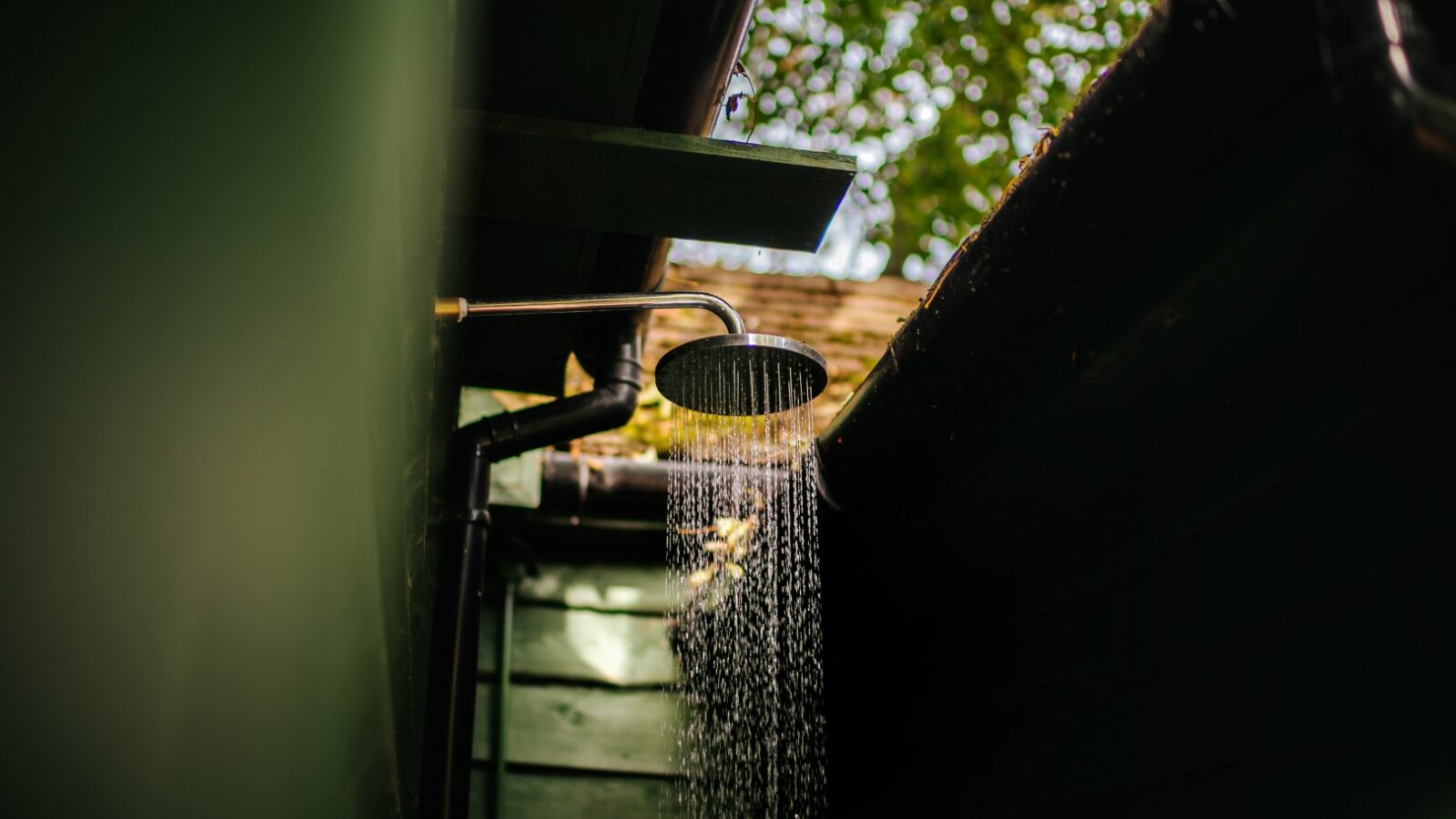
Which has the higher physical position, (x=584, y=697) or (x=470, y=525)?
(x=470, y=525)

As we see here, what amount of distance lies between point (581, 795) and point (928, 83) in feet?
21.1

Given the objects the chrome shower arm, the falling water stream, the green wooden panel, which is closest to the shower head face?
the chrome shower arm

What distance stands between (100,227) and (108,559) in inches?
7.1

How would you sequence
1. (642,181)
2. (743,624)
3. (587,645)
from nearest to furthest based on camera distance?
1. (642,181)
2. (743,624)
3. (587,645)

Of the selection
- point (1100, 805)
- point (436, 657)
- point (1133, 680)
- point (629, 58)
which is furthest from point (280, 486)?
point (1100, 805)

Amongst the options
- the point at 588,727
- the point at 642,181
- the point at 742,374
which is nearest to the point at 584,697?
the point at 588,727

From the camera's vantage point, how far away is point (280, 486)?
90cm

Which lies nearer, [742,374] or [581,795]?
[742,374]

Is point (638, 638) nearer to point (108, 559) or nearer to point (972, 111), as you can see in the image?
point (108, 559)

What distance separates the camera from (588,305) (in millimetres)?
2586

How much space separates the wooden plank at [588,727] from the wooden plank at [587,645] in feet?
0.21

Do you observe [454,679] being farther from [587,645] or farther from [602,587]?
[602,587]

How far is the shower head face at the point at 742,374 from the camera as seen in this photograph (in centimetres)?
252

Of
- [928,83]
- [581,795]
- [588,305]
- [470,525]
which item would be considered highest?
[928,83]
